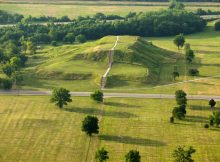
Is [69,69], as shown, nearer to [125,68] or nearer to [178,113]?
[125,68]

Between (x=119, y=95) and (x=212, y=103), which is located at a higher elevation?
(x=119, y=95)

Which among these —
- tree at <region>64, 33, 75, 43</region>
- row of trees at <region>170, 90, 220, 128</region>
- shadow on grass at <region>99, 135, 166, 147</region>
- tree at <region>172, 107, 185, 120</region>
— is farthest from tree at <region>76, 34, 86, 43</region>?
shadow on grass at <region>99, 135, 166, 147</region>

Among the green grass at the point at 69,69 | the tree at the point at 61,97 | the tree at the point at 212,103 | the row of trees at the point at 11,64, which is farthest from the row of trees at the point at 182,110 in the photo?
the row of trees at the point at 11,64

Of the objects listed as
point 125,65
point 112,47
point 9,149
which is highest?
point 112,47

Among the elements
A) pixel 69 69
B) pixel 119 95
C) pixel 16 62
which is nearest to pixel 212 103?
pixel 119 95

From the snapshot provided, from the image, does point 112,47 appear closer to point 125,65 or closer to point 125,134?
point 125,65

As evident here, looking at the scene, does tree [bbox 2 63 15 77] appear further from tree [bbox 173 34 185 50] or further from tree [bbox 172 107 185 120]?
tree [bbox 173 34 185 50]

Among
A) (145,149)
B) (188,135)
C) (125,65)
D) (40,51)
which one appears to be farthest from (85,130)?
(40,51)

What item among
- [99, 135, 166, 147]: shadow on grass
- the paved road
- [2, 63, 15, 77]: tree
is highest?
[2, 63, 15, 77]: tree
